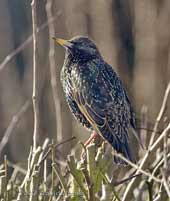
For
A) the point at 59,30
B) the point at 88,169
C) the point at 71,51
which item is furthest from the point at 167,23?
the point at 88,169

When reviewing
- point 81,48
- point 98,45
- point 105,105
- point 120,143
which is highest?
point 98,45

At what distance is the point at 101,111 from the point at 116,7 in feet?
9.26

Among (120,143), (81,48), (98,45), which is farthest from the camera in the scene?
(98,45)

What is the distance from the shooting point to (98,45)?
19.2 ft

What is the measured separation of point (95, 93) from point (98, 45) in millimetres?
2261

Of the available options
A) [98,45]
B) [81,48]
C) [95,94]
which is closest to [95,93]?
[95,94]

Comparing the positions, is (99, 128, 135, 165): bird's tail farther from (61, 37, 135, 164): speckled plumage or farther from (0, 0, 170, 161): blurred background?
(0, 0, 170, 161): blurred background

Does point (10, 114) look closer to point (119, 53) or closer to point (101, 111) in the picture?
point (119, 53)

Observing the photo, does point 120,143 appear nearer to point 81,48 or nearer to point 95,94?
point 95,94

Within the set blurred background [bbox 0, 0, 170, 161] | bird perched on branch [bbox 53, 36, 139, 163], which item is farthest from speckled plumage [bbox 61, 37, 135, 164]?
blurred background [bbox 0, 0, 170, 161]

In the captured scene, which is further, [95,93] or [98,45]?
[98,45]

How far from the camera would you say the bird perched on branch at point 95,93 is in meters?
3.54

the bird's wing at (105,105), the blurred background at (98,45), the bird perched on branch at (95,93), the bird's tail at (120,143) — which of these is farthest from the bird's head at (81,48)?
the blurred background at (98,45)

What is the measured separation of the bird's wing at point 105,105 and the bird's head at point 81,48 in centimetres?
13
